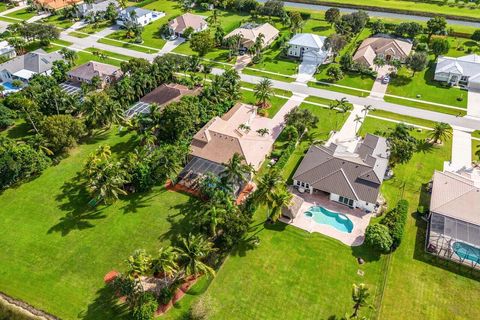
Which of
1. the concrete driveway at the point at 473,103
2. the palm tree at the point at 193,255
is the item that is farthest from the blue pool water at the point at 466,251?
the concrete driveway at the point at 473,103

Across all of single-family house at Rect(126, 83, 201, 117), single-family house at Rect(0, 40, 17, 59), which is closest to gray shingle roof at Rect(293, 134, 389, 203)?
single-family house at Rect(126, 83, 201, 117)

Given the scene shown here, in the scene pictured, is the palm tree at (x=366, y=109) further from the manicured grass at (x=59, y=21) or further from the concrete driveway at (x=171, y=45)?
the manicured grass at (x=59, y=21)

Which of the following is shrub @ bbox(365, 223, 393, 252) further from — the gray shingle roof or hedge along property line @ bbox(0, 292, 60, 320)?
hedge along property line @ bbox(0, 292, 60, 320)

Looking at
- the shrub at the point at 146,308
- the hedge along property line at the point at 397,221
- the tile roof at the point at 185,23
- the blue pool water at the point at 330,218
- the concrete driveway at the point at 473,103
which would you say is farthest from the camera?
the tile roof at the point at 185,23

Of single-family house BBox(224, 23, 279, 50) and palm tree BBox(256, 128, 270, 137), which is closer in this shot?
palm tree BBox(256, 128, 270, 137)

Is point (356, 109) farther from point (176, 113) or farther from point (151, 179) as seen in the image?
point (151, 179)

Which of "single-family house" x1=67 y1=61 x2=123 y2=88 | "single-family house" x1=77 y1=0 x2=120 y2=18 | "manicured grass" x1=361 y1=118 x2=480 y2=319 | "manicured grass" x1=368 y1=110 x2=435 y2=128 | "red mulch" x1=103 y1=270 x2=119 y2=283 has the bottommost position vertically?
"manicured grass" x1=361 y1=118 x2=480 y2=319

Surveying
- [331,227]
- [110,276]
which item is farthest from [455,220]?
[110,276]
